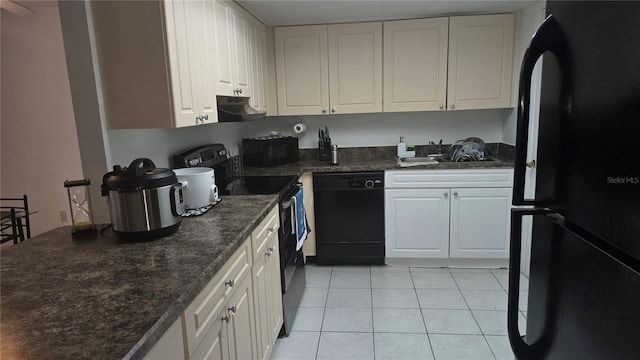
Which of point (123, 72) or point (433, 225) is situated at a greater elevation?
point (123, 72)

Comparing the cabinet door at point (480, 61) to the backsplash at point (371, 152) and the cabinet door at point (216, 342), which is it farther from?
the cabinet door at point (216, 342)

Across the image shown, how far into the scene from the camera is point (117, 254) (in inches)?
53.7

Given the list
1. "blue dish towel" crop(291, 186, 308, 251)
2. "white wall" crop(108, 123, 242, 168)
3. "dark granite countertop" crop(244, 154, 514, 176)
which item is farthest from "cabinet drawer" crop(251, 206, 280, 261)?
"dark granite countertop" crop(244, 154, 514, 176)

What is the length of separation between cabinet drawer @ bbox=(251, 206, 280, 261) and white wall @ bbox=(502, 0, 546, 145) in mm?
2168

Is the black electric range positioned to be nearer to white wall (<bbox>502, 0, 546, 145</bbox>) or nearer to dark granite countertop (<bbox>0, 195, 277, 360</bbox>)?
dark granite countertop (<bbox>0, 195, 277, 360</bbox>)

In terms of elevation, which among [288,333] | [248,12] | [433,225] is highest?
[248,12]

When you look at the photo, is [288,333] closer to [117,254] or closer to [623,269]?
[117,254]

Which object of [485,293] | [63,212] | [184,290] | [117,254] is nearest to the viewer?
[184,290]

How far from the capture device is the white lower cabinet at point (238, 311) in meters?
1.11

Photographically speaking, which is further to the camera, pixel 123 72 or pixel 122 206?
pixel 123 72

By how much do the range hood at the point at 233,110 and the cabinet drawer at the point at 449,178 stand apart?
4.34 ft

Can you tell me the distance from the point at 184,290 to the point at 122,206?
1.72 ft

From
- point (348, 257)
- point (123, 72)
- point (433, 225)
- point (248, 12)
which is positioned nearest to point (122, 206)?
point (123, 72)

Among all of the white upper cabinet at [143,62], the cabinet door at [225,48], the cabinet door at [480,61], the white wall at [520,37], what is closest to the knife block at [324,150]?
the cabinet door at [480,61]
